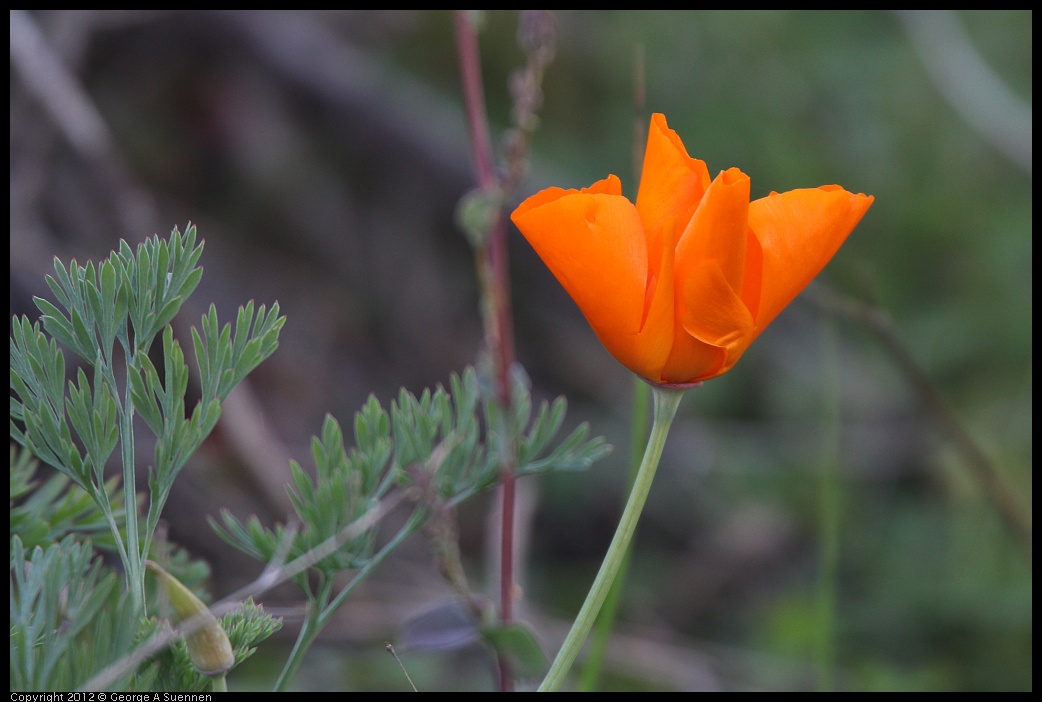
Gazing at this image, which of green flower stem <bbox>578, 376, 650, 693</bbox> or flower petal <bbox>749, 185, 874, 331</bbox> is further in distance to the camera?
green flower stem <bbox>578, 376, 650, 693</bbox>

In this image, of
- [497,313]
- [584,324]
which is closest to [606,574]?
[497,313]

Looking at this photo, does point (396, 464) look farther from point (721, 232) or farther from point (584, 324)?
point (584, 324)

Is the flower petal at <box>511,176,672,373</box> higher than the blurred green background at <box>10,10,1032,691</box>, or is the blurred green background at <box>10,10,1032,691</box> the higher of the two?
the blurred green background at <box>10,10,1032,691</box>

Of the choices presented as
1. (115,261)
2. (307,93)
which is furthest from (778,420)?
(115,261)

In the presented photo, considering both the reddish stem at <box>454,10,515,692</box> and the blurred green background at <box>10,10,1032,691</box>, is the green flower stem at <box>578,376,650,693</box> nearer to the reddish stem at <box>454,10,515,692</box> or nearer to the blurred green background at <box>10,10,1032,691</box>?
the reddish stem at <box>454,10,515,692</box>

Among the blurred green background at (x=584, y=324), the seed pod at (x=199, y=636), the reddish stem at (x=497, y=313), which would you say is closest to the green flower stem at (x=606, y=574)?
the reddish stem at (x=497, y=313)

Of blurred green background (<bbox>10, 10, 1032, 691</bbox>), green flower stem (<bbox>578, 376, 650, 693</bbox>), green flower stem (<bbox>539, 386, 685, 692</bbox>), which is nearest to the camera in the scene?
green flower stem (<bbox>539, 386, 685, 692</bbox>)

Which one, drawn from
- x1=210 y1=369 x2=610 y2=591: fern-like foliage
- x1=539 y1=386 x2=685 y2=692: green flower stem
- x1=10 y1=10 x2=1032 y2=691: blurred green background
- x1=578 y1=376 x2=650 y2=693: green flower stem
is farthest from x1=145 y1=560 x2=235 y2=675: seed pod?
x1=10 y1=10 x2=1032 y2=691: blurred green background

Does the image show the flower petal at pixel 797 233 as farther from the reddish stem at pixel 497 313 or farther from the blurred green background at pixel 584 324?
the blurred green background at pixel 584 324
